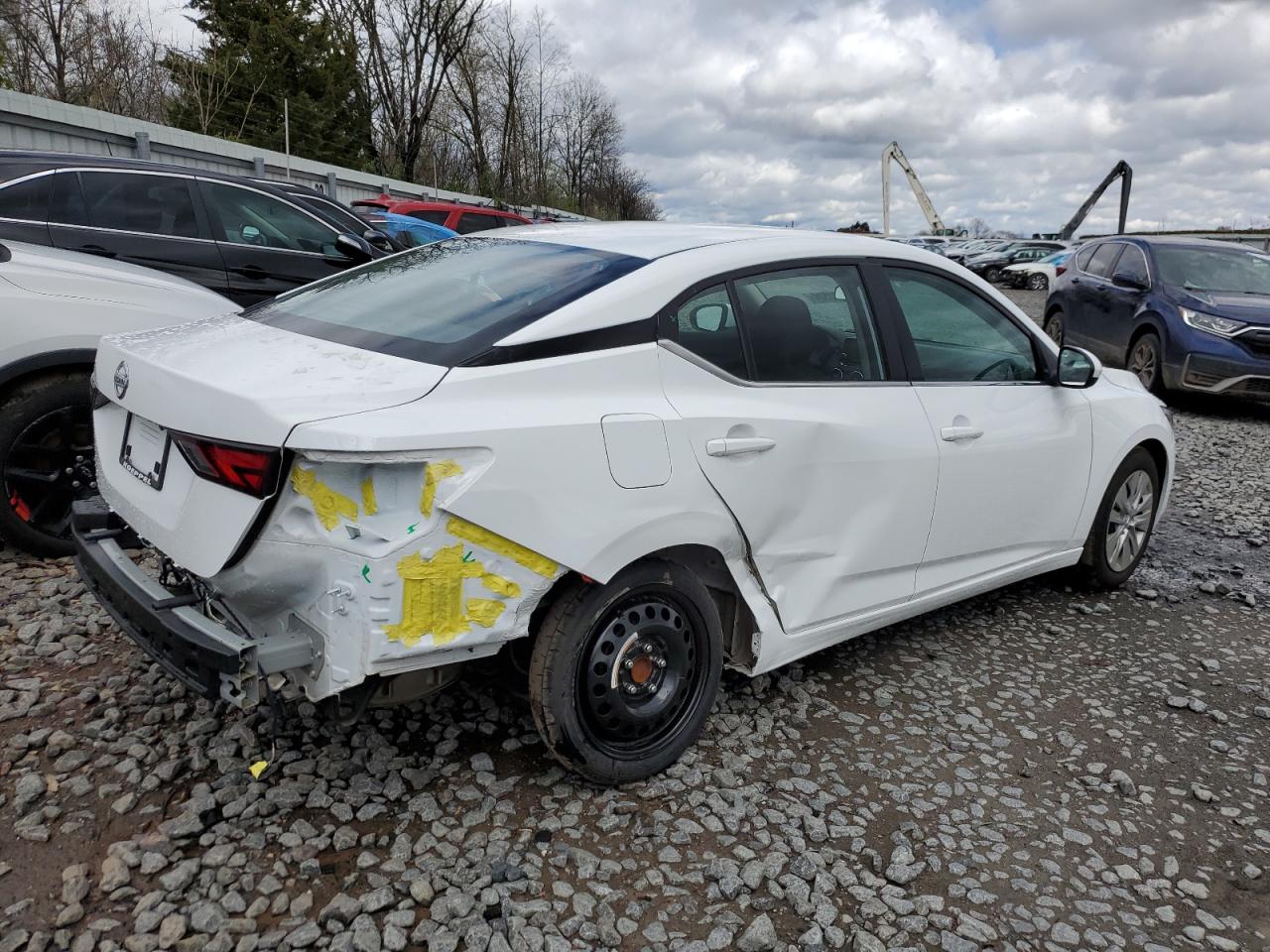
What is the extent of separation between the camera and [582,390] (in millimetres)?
2531

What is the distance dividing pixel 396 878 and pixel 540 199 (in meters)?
45.9

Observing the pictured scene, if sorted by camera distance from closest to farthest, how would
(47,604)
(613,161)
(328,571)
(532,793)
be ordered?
1. (328,571)
2. (532,793)
3. (47,604)
4. (613,161)

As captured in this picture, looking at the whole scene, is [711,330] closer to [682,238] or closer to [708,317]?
[708,317]

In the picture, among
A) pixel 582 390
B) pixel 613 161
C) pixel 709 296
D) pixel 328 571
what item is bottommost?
pixel 328 571

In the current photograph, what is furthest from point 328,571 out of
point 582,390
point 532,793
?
point 532,793

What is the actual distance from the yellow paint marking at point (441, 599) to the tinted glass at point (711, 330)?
92 centimetres

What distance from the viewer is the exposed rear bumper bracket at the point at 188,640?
2252 mm

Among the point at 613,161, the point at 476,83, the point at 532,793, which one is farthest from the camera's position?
the point at 613,161

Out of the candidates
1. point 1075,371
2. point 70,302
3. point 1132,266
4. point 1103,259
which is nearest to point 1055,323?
point 1103,259

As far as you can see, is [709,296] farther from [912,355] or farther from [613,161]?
[613,161]

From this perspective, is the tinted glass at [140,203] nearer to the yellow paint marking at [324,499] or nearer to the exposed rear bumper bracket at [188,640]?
the exposed rear bumper bracket at [188,640]

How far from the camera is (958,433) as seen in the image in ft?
11.4

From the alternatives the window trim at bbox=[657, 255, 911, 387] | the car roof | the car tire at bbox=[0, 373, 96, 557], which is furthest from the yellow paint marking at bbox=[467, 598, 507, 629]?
the car tire at bbox=[0, 373, 96, 557]

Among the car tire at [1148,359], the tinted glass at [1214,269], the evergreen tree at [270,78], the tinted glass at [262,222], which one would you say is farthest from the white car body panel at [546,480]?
the evergreen tree at [270,78]
